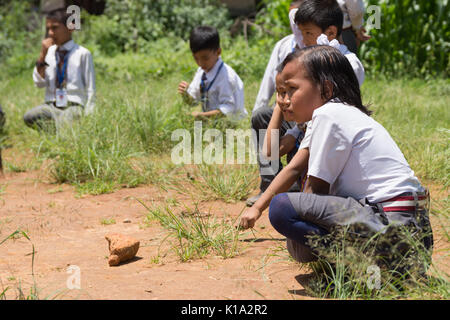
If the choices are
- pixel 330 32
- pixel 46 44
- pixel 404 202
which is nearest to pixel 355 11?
pixel 330 32

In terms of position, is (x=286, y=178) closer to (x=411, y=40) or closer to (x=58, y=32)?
(x=58, y=32)

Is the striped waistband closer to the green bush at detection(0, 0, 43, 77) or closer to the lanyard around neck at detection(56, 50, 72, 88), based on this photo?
the lanyard around neck at detection(56, 50, 72, 88)

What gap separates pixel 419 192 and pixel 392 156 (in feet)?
0.57

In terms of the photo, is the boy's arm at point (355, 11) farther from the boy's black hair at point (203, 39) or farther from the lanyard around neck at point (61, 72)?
the lanyard around neck at point (61, 72)

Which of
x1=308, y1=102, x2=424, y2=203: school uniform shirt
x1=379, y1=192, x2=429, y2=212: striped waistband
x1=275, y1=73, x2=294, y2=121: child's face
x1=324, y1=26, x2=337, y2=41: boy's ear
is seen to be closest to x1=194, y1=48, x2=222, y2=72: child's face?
x1=324, y1=26, x2=337, y2=41: boy's ear

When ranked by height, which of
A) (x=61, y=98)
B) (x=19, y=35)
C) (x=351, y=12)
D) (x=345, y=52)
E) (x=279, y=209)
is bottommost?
(x=279, y=209)

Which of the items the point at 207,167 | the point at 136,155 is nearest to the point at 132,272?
the point at 207,167

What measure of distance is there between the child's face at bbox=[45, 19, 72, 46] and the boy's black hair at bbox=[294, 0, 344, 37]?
3019 millimetres

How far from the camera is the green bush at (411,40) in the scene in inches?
297

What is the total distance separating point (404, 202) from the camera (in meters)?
2.22

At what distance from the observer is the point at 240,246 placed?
3010 millimetres

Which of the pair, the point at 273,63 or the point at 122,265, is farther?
the point at 273,63

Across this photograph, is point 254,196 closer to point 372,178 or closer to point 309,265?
point 309,265

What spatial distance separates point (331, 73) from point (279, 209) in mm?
611
